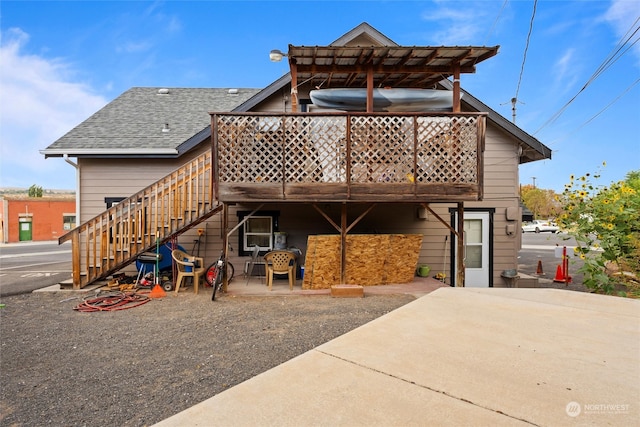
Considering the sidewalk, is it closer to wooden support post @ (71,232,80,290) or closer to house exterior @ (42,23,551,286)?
house exterior @ (42,23,551,286)

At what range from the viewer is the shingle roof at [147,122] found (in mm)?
8414

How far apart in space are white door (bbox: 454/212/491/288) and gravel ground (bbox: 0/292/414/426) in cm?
328

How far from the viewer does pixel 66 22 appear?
11.8 metres

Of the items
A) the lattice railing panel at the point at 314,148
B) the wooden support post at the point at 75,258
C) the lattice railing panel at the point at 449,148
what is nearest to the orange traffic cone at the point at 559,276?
the lattice railing panel at the point at 449,148

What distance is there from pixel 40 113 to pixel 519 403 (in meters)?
21.9

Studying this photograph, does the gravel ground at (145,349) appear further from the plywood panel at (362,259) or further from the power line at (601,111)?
the power line at (601,111)

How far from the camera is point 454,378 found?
4.76 ft

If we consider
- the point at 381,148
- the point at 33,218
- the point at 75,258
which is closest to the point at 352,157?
the point at 381,148

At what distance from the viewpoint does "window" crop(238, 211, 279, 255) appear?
8.81 meters

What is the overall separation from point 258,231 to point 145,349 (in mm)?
4938

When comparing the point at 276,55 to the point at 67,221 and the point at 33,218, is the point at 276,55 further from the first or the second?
the point at 67,221

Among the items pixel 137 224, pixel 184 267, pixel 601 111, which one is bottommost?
pixel 184 267

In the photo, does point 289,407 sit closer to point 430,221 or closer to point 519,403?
point 519,403

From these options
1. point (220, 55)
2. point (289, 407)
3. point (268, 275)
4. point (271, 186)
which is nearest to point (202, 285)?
point (268, 275)
